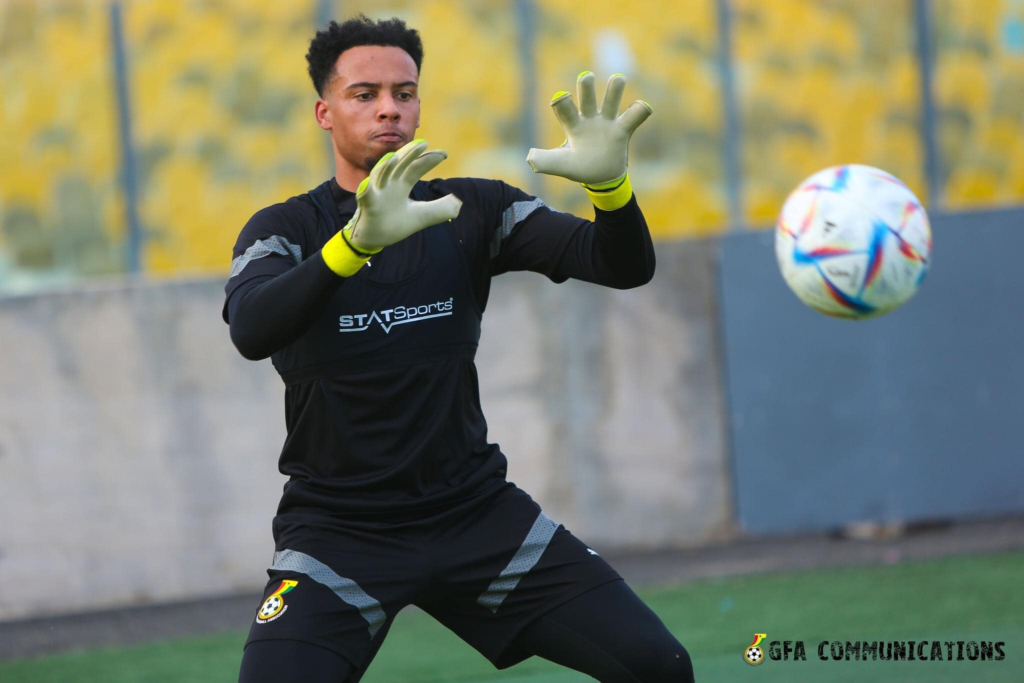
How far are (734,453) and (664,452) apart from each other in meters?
0.42

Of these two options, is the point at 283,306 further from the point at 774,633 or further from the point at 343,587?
the point at 774,633

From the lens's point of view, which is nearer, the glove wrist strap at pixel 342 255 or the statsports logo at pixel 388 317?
the glove wrist strap at pixel 342 255

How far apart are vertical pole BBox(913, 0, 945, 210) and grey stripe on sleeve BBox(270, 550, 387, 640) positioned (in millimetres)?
5771

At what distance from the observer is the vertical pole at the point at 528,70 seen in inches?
307

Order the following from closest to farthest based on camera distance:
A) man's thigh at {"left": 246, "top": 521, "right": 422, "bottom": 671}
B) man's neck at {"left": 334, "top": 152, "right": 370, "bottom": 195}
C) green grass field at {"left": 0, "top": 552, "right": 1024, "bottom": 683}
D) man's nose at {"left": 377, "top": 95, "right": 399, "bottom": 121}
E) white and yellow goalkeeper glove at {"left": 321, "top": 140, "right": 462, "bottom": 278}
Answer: white and yellow goalkeeper glove at {"left": 321, "top": 140, "right": 462, "bottom": 278}, man's thigh at {"left": 246, "top": 521, "right": 422, "bottom": 671}, man's nose at {"left": 377, "top": 95, "right": 399, "bottom": 121}, man's neck at {"left": 334, "top": 152, "right": 370, "bottom": 195}, green grass field at {"left": 0, "top": 552, "right": 1024, "bottom": 683}

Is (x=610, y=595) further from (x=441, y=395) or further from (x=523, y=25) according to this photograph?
(x=523, y=25)

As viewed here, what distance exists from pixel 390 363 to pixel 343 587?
58 cm

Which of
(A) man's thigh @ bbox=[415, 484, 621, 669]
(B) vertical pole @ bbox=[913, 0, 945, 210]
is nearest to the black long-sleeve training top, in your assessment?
(A) man's thigh @ bbox=[415, 484, 621, 669]

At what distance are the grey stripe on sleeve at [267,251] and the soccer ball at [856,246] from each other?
1845 mm

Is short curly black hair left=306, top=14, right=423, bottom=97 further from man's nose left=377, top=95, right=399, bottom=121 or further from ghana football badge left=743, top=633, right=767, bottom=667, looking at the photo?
ghana football badge left=743, top=633, right=767, bottom=667

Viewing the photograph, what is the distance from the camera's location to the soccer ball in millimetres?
4152

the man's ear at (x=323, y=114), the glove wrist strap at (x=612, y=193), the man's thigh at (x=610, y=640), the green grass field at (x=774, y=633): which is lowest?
the green grass field at (x=774, y=633)

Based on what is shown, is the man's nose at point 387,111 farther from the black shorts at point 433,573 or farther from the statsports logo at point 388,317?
the black shorts at point 433,573

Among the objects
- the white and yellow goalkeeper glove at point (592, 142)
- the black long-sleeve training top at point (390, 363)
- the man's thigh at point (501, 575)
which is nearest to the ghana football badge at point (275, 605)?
the black long-sleeve training top at point (390, 363)
